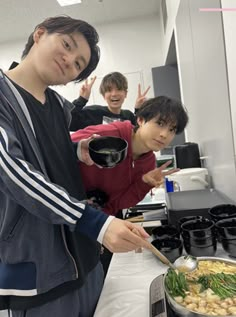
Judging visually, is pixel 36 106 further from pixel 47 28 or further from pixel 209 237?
pixel 209 237

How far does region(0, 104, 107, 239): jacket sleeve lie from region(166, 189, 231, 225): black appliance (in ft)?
1.99

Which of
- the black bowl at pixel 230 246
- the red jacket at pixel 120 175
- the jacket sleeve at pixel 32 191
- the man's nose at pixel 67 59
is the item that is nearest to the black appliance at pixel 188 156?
the red jacket at pixel 120 175

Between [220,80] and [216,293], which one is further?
[220,80]

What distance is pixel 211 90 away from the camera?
57.1 inches

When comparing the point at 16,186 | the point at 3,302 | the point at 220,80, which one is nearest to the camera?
the point at 16,186

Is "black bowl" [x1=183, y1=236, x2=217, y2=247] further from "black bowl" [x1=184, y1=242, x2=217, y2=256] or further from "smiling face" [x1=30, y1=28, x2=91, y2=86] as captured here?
"smiling face" [x1=30, y1=28, x2=91, y2=86]

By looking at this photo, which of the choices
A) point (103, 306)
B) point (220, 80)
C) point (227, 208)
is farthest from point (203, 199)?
point (103, 306)

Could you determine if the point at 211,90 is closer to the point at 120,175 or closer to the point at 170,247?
the point at 120,175

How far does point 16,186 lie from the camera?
0.57m

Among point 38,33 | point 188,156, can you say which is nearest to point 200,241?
point 38,33

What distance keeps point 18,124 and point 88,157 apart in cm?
37

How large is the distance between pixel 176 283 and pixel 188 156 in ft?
4.64

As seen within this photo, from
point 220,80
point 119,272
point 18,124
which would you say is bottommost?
point 119,272

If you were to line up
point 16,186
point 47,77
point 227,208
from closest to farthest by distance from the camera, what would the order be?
point 16,186 < point 47,77 < point 227,208
